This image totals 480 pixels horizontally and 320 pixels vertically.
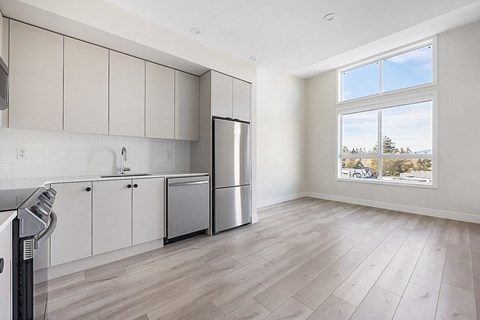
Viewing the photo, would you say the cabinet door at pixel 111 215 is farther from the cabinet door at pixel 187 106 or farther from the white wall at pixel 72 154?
the cabinet door at pixel 187 106

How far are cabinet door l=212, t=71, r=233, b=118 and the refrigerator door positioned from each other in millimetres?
157

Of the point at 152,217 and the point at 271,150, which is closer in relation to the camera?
the point at 152,217

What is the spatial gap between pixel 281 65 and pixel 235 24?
4.50 ft

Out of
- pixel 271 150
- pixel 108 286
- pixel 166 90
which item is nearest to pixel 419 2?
pixel 166 90

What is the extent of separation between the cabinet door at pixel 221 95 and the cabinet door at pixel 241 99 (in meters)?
0.11

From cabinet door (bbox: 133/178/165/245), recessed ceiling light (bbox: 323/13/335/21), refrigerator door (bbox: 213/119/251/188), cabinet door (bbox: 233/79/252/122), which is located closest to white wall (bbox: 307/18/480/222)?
recessed ceiling light (bbox: 323/13/335/21)

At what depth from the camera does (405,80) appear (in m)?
4.38

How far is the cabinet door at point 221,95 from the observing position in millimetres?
3088

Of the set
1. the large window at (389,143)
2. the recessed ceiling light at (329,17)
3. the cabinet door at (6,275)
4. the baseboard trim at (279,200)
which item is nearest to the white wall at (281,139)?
the baseboard trim at (279,200)

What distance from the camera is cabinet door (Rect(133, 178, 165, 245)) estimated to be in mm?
2375

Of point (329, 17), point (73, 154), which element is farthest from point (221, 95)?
point (73, 154)

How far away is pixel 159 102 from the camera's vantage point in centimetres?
286

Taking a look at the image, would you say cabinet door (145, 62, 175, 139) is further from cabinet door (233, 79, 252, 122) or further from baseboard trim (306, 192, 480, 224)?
baseboard trim (306, 192, 480, 224)

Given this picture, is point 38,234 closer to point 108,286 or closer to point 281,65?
point 108,286
